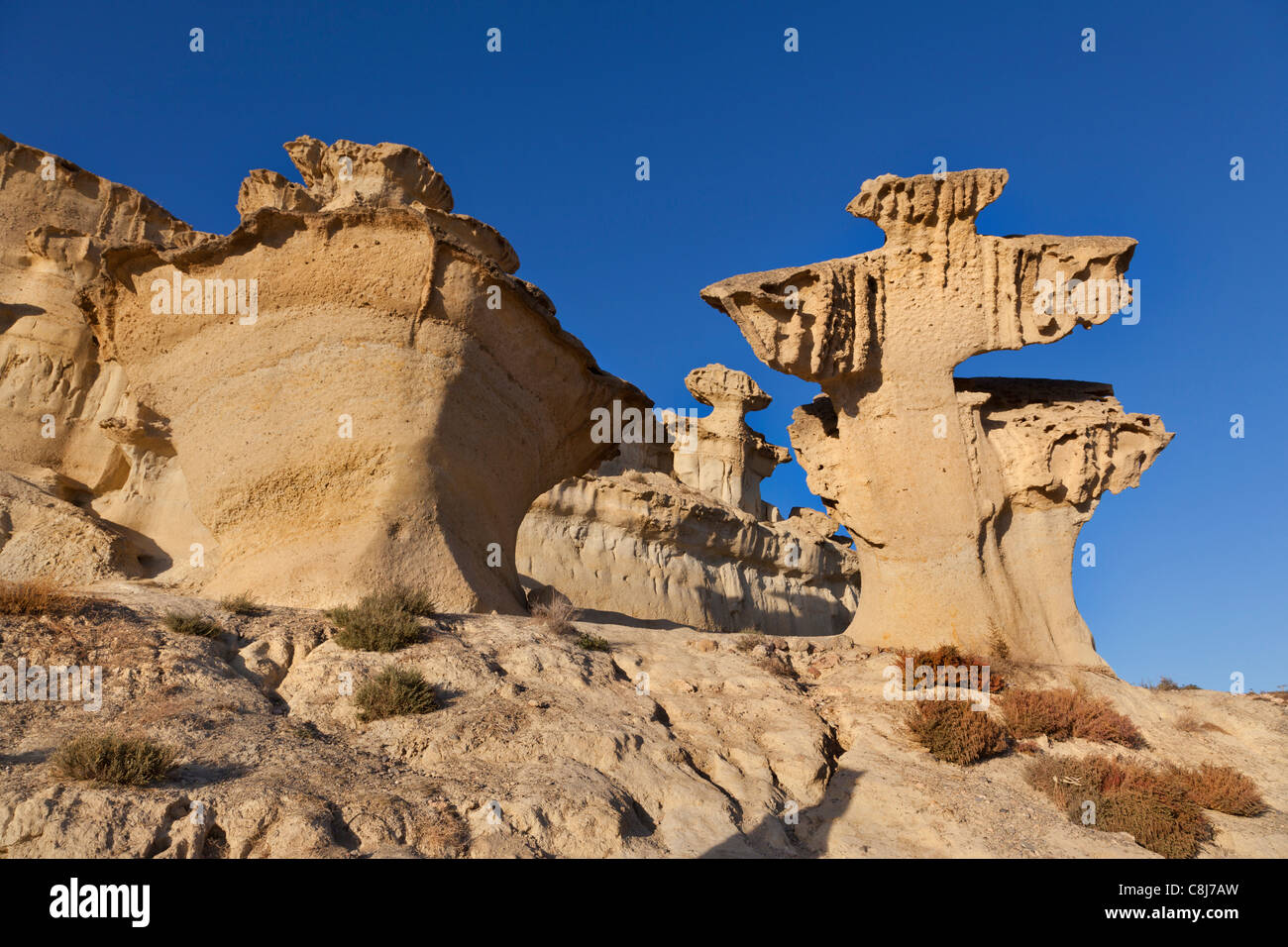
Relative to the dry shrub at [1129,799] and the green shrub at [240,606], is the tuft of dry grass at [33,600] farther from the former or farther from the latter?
the dry shrub at [1129,799]

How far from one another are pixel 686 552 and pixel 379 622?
18.0m

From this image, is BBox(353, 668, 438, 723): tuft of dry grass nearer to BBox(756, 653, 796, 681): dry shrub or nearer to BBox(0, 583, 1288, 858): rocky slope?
BBox(0, 583, 1288, 858): rocky slope

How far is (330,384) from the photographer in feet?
32.0

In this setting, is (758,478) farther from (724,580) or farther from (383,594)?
(383,594)

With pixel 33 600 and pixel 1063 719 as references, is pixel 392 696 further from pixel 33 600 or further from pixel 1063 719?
pixel 1063 719

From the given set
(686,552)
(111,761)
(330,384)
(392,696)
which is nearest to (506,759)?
(392,696)

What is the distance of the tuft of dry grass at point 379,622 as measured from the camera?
704 cm

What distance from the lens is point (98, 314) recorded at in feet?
34.9

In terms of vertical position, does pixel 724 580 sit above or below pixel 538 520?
below

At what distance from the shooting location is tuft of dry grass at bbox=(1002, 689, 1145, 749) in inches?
310
